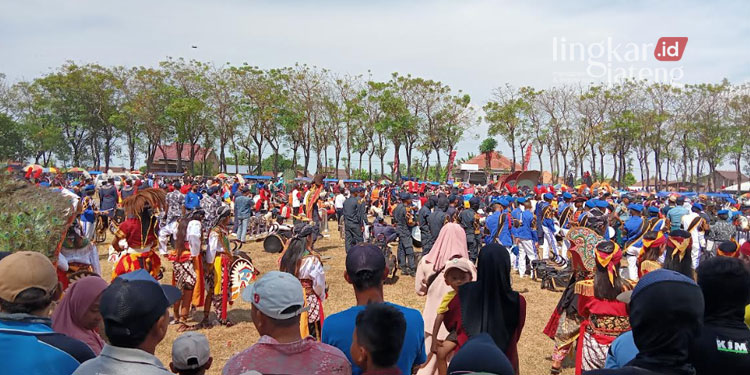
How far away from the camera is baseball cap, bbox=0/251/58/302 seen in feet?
8.70

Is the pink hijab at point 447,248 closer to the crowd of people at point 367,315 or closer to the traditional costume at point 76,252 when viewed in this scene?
the crowd of people at point 367,315

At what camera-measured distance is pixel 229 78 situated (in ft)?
153

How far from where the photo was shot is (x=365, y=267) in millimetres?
3326

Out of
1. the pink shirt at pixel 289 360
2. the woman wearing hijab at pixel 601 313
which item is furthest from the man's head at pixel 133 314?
the woman wearing hijab at pixel 601 313

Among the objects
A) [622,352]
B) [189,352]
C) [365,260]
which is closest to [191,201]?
[365,260]

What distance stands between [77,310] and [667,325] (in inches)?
119

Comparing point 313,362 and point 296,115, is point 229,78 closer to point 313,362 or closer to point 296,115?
point 296,115

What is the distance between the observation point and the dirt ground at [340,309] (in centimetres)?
682

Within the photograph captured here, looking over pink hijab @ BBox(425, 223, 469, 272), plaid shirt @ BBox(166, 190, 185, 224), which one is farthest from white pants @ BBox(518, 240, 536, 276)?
plaid shirt @ BBox(166, 190, 185, 224)

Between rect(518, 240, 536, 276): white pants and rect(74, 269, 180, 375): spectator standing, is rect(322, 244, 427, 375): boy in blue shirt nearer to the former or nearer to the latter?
rect(74, 269, 180, 375): spectator standing

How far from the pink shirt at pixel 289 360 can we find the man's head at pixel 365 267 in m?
0.85

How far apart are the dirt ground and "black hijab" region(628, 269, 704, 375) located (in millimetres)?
4524

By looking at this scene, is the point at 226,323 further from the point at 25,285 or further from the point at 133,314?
the point at 133,314

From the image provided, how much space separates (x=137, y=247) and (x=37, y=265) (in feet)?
16.1
